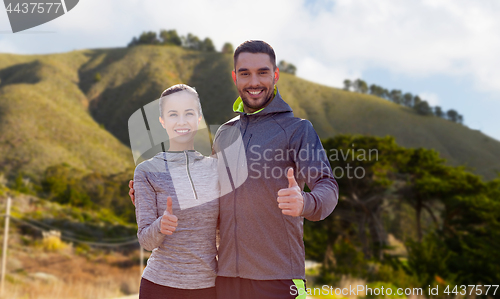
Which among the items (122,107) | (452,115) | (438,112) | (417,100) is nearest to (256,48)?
(122,107)

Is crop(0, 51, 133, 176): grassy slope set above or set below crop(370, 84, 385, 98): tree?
below

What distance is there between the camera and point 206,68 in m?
62.2

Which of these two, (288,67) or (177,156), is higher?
(288,67)

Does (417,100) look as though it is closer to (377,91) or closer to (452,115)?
(452,115)

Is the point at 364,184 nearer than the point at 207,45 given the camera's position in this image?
Yes

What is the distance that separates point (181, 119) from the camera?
2383mm

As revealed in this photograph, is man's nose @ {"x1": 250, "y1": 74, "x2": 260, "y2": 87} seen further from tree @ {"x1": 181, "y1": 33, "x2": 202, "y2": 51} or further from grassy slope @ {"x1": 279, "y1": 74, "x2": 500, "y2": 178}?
tree @ {"x1": 181, "y1": 33, "x2": 202, "y2": 51}

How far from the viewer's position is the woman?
2.16m

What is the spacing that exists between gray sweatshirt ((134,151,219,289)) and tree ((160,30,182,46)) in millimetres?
74319

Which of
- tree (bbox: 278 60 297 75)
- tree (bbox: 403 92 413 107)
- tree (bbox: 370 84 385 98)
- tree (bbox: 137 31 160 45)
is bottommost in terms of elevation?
tree (bbox: 403 92 413 107)

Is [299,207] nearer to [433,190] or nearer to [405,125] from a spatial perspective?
[433,190]

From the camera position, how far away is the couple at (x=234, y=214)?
7.08 ft

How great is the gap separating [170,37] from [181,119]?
76379 mm

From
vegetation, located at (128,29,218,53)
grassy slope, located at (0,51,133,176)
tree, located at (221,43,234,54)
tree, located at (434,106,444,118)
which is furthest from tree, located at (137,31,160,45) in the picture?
tree, located at (434,106,444,118)
